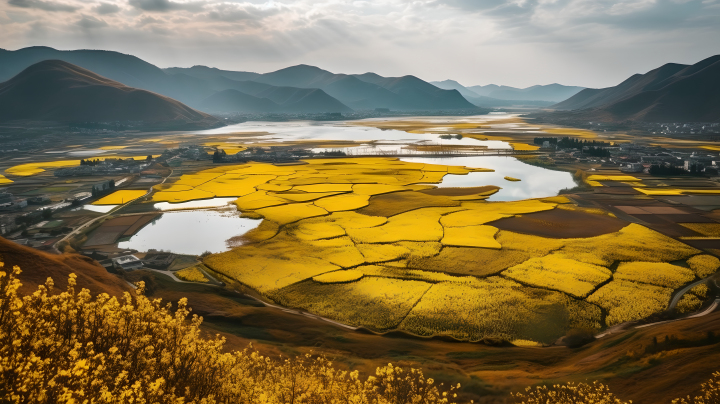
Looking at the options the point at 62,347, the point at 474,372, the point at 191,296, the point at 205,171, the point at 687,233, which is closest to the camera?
the point at 62,347

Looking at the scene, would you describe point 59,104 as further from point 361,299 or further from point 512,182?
point 361,299

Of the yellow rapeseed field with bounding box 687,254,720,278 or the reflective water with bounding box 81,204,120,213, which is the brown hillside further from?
the yellow rapeseed field with bounding box 687,254,720,278

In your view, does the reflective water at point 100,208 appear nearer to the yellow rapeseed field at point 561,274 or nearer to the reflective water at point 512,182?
the reflective water at point 512,182

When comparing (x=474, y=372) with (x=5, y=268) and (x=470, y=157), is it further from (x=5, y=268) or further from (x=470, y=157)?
(x=470, y=157)

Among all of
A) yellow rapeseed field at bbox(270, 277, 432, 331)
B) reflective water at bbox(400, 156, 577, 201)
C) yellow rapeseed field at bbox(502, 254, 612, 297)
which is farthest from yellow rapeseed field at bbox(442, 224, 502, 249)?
reflective water at bbox(400, 156, 577, 201)

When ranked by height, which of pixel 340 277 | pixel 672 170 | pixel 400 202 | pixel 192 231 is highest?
pixel 672 170

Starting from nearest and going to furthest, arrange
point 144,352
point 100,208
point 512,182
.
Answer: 1. point 144,352
2. point 100,208
3. point 512,182

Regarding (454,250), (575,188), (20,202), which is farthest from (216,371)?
(575,188)

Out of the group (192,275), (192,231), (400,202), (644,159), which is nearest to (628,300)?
(400,202)
